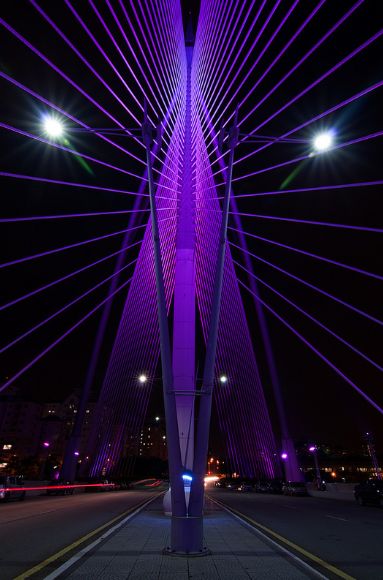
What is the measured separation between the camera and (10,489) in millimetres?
25469

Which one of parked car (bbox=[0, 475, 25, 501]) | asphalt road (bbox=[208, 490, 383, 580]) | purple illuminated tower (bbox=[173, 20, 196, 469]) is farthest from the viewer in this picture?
parked car (bbox=[0, 475, 25, 501])

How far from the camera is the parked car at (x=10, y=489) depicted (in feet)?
82.1

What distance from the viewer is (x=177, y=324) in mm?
15023

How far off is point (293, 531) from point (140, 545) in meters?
4.84

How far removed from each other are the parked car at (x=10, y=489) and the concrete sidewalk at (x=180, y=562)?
1776cm

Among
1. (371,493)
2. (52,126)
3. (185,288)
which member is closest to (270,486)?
(371,493)

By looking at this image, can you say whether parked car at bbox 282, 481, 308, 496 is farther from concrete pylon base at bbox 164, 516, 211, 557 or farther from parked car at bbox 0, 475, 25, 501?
concrete pylon base at bbox 164, 516, 211, 557

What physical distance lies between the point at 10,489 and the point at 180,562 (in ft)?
71.7

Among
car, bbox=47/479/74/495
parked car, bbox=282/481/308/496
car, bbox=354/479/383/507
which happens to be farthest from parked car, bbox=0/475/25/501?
parked car, bbox=282/481/308/496

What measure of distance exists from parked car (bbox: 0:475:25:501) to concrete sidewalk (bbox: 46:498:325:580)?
1776 centimetres

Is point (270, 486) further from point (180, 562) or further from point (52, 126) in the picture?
point (52, 126)

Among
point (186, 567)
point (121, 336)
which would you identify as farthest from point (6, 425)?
point (186, 567)

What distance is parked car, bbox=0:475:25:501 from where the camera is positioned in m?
25.0

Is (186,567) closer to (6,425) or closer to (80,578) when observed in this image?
(80,578)
